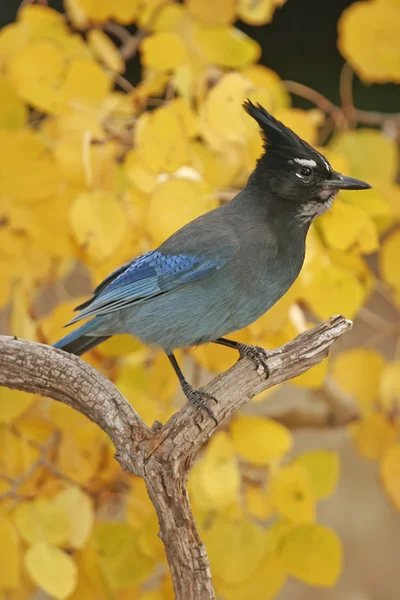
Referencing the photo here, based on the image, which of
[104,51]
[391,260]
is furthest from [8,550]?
[104,51]

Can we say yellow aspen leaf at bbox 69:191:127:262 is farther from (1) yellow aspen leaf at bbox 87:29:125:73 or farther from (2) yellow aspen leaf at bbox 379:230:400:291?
(2) yellow aspen leaf at bbox 379:230:400:291

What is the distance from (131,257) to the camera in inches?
77.6

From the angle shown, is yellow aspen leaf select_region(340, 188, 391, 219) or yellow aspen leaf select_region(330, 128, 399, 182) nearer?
yellow aspen leaf select_region(340, 188, 391, 219)

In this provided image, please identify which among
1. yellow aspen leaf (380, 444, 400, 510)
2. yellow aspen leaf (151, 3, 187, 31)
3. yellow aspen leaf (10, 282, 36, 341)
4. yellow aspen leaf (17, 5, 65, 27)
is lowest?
yellow aspen leaf (380, 444, 400, 510)

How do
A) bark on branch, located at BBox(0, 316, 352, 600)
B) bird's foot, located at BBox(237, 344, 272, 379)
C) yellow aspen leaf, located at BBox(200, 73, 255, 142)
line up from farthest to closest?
yellow aspen leaf, located at BBox(200, 73, 255, 142) → bird's foot, located at BBox(237, 344, 272, 379) → bark on branch, located at BBox(0, 316, 352, 600)

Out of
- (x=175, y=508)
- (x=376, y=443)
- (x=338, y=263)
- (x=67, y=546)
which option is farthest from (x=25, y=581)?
(x=338, y=263)

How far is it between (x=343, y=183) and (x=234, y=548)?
26.2 inches

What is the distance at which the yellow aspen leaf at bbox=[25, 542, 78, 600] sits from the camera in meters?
1.52

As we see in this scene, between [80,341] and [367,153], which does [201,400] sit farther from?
[367,153]

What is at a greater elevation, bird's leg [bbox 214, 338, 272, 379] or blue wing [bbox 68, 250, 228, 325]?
blue wing [bbox 68, 250, 228, 325]

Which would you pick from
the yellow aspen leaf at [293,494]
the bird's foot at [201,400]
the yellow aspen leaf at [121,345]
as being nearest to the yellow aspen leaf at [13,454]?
the yellow aspen leaf at [121,345]

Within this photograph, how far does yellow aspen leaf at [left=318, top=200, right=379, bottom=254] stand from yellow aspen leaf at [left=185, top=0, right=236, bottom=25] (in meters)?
0.47

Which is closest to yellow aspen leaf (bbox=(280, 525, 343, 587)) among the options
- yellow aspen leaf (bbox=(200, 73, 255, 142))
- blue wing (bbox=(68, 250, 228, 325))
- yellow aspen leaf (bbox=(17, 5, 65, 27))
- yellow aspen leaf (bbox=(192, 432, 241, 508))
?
yellow aspen leaf (bbox=(192, 432, 241, 508))

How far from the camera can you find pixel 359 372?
190cm
